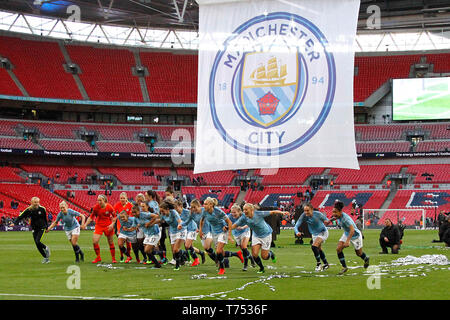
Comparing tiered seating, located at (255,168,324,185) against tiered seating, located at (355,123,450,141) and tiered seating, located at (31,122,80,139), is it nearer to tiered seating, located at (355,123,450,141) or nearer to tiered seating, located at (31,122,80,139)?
tiered seating, located at (355,123,450,141)

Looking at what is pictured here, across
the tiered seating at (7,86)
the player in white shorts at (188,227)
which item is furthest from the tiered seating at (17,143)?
the player in white shorts at (188,227)

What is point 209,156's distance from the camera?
1288cm

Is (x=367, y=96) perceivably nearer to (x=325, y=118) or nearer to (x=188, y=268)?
(x=188, y=268)

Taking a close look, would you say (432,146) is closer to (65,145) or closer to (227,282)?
(65,145)

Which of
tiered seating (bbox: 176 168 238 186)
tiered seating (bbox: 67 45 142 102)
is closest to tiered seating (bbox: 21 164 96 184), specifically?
tiered seating (bbox: 67 45 142 102)

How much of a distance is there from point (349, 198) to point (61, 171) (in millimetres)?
32637

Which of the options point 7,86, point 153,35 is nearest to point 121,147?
point 7,86

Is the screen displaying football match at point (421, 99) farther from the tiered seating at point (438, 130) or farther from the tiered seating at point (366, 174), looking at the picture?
the tiered seating at point (366, 174)

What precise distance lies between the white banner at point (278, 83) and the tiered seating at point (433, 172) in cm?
5981

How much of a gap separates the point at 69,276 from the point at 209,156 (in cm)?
625

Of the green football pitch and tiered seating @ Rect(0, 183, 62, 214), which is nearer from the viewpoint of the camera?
the green football pitch

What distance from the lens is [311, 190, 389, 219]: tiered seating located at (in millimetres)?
65125

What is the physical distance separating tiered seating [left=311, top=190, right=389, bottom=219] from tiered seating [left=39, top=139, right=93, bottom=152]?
27.0 metres

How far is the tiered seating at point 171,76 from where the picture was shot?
76.3 meters
